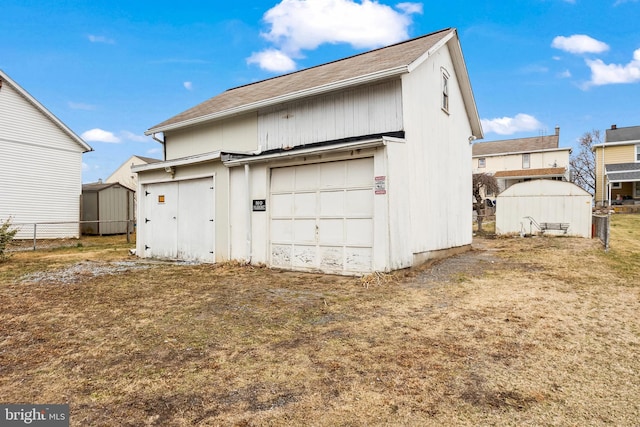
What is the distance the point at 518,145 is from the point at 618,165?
32.1 feet

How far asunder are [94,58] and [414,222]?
1860 cm

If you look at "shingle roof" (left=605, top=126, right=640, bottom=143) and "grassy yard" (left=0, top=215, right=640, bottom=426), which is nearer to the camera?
"grassy yard" (left=0, top=215, right=640, bottom=426)

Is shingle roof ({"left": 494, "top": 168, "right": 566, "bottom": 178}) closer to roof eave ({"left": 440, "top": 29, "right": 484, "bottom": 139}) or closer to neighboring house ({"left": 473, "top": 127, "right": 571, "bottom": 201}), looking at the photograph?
neighboring house ({"left": 473, "top": 127, "right": 571, "bottom": 201})

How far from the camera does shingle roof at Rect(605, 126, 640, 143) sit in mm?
31561

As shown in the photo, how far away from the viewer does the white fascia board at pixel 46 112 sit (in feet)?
54.9

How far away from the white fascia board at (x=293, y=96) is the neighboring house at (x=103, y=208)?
9060 millimetres

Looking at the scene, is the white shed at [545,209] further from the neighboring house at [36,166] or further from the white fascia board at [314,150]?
the neighboring house at [36,166]

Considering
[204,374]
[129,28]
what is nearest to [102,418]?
[204,374]

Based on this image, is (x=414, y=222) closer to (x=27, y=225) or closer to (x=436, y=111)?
(x=436, y=111)

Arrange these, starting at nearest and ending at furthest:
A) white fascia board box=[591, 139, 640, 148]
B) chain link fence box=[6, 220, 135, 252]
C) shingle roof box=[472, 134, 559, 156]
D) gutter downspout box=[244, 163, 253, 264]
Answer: gutter downspout box=[244, 163, 253, 264] → chain link fence box=[6, 220, 135, 252] → white fascia board box=[591, 139, 640, 148] → shingle roof box=[472, 134, 559, 156]

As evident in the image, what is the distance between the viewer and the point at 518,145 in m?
39.2

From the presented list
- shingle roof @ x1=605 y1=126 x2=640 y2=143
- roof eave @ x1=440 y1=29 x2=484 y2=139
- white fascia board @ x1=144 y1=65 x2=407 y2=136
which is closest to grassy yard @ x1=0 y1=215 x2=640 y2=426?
white fascia board @ x1=144 y1=65 x2=407 y2=136

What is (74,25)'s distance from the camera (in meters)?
15.6

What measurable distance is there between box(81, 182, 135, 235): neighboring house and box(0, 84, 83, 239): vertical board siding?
28.8 inches
